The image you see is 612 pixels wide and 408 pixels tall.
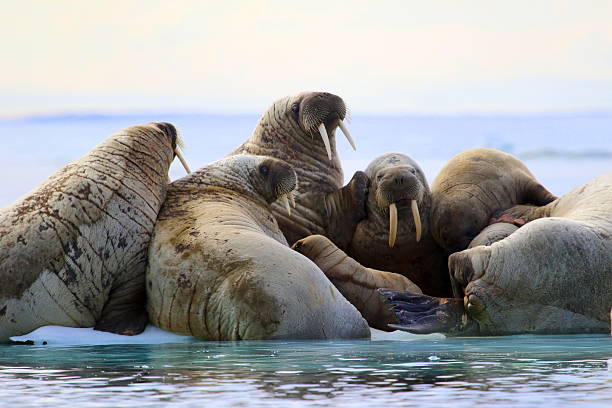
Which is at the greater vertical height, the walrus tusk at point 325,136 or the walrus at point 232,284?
the walrus tusk at point 325,136

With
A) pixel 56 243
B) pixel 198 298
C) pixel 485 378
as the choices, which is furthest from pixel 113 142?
pixel 485 378

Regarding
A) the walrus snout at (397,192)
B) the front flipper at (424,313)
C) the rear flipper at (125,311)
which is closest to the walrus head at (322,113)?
the walrus snout at (397,192)

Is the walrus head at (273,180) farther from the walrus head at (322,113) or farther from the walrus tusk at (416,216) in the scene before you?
the walrus head at (322,113)

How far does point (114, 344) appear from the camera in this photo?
7.81m

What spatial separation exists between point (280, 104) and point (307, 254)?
263 cm

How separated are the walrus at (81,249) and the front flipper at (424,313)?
1973 millimetres

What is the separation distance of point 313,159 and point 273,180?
5.90ft

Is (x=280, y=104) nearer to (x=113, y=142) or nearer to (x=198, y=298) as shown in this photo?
(x=113, y=142)

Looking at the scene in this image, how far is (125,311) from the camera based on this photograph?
852cm

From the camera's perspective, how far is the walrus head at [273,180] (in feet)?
30.8

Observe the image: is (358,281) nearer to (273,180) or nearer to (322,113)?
(273,180)

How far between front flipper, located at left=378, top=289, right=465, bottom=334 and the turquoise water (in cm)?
72

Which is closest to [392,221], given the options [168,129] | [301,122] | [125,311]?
[301,122]

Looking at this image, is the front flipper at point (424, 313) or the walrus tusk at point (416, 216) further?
the walrus tusk at point (416, 216)
